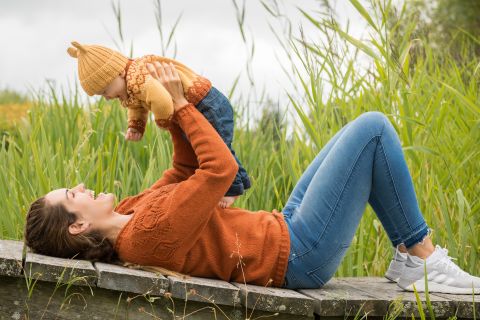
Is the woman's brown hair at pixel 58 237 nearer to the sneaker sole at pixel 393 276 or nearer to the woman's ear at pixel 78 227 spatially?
the woman's ear at pixel 78 227

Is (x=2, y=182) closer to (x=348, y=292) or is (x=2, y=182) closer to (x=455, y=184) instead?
(x=348, y=292)

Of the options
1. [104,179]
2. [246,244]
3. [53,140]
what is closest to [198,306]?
[246,244]

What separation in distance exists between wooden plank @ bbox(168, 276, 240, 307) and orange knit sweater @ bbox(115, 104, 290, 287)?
5.8 inches

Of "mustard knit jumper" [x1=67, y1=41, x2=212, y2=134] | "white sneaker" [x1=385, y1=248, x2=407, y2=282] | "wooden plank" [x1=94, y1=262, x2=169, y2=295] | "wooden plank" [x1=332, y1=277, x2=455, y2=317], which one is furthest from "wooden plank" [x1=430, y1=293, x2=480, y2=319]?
"mustard knit jumper" [x1=67, y1=41, x2=212, y2=134]

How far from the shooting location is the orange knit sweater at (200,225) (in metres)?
2.50

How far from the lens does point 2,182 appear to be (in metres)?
3.61

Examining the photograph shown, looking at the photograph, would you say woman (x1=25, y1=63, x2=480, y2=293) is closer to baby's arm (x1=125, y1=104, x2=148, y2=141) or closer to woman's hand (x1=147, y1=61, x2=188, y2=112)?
woman's hand (x1=147, y1=61, x2=188, y2=112)

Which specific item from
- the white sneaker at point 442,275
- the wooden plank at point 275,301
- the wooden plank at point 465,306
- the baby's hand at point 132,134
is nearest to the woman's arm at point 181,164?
the baby's hand at point 132,134

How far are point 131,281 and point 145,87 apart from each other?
24.7 inches

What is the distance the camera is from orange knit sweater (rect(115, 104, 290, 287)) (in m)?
2.50

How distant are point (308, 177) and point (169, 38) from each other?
4.23ft

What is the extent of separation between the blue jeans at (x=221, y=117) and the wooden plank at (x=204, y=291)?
37 centimetres

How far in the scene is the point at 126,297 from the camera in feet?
7.97

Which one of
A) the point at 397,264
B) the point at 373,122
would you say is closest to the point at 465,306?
the point at 397,264
